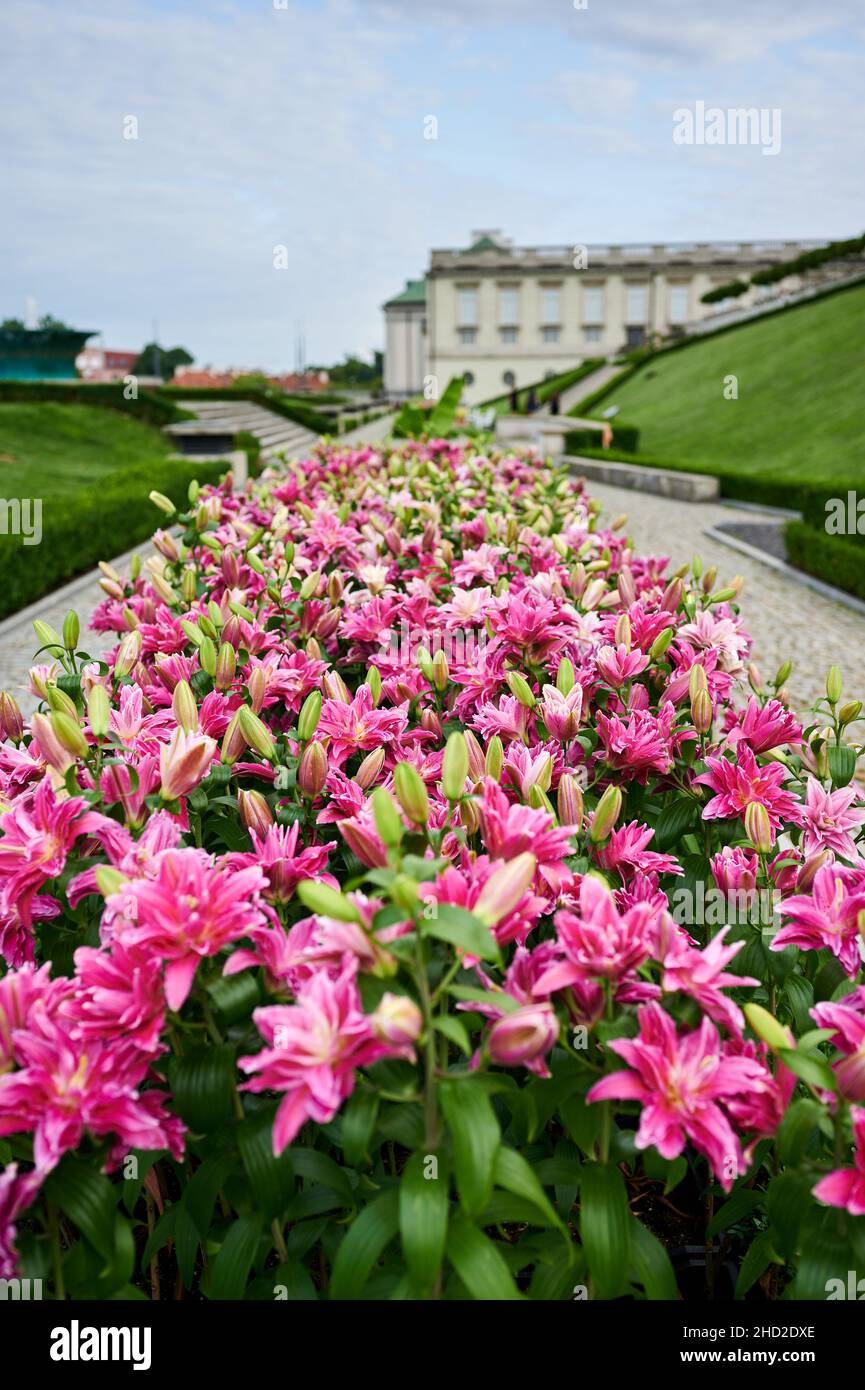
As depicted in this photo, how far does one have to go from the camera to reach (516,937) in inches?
57.7

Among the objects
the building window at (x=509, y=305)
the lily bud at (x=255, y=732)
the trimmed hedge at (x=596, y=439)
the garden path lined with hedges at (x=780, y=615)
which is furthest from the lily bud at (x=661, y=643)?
the building window at (x=509, y=305)

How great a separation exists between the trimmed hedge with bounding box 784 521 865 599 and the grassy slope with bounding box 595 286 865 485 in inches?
158

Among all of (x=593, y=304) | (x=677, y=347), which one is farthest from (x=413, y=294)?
(x=677, y=347)

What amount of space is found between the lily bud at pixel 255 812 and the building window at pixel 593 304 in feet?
245

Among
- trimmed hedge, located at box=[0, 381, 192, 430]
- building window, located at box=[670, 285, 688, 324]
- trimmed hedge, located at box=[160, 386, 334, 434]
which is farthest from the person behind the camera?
building window, located at box=[670, 285, 688, 324]

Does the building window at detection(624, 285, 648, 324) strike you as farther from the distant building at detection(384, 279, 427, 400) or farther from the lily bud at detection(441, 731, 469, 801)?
the lily bud at detection(441, 731, 469, 801)

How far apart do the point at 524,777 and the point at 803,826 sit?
2.08ft

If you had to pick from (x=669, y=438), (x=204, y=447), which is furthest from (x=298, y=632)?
(x=669, y=438)

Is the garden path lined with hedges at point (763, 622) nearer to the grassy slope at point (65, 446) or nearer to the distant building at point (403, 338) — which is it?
the grassy slope at point (65, 446)

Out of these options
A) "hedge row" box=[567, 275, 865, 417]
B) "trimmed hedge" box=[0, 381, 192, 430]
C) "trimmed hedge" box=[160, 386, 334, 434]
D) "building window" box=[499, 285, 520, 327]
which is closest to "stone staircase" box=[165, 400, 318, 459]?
"trimmed hedge" box=[160, 386, 334, 434]

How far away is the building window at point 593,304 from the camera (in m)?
70.3

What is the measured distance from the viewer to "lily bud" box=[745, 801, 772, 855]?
1.90 meters
